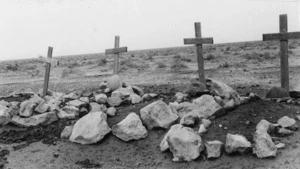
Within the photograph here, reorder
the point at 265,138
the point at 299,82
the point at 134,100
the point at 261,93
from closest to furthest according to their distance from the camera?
the point at 265,138, the point at 134,100, the point at 261,93, the point at 299,82

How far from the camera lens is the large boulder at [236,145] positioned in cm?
580

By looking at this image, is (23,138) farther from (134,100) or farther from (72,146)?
(134,100)

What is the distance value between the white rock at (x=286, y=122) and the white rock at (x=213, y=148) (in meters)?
1.46

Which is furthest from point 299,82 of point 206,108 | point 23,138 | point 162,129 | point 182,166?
point 23,138

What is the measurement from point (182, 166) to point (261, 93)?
6.41m

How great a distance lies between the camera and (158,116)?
7246mm

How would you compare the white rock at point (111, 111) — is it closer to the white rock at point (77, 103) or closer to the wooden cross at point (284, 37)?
the white rock at point (77, 103)

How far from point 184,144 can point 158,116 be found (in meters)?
1.32

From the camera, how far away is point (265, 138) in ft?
18.9

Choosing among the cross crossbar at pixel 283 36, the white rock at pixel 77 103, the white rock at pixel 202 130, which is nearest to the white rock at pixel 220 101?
the white rock at pixel 202 130

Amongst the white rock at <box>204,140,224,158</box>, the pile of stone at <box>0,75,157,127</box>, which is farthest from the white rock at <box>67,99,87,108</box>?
the white rock at <box>204,140,224,158</box>

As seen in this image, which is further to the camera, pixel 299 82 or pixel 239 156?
pixel 299 82

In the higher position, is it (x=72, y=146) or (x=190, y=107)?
(x=190, y=107)

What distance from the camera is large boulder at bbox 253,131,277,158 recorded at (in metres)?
5.67
